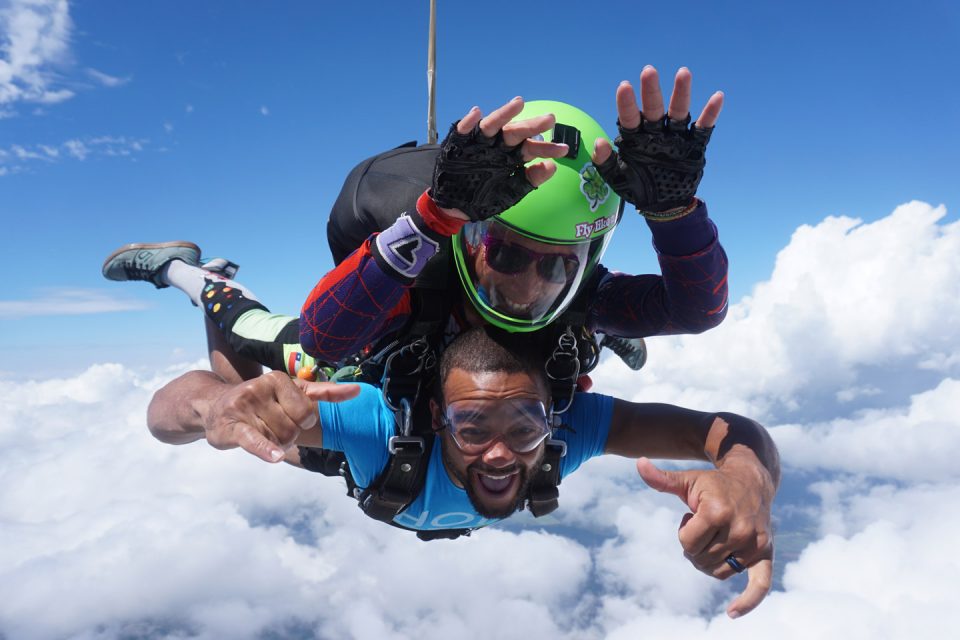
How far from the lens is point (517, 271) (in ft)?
8.18

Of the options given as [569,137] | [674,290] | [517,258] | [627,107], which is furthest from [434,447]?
[627,107]

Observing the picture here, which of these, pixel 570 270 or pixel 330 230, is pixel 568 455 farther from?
pixel 330 230

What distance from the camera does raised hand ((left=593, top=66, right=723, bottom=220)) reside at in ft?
6.41

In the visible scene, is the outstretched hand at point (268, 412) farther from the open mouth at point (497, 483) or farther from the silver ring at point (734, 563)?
the open mouth at point (497, 483)

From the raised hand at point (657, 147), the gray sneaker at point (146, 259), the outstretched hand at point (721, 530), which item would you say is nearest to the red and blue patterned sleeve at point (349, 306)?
the raised hand at point (657, 147)

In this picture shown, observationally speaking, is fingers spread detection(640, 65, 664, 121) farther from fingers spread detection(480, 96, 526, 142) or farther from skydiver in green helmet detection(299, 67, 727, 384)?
fingers spread detection(480, 96, 526, 142)

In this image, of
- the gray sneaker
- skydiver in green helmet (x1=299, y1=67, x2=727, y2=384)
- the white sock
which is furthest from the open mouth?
the gray sneaker

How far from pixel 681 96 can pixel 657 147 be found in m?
0.17

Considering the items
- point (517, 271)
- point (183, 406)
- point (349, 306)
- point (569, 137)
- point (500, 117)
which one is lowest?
point (183, 406)

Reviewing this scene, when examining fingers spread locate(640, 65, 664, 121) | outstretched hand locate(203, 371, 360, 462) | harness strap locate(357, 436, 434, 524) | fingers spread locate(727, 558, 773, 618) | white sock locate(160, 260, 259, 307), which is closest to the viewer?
fingers spread locate(727, 558, 773, 618)

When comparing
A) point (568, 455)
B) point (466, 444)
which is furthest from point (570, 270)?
point (568, 455)

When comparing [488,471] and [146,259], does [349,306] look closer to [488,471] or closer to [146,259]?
[488,471]

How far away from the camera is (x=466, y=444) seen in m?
2.88

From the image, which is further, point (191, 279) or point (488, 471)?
point (191, 279)
